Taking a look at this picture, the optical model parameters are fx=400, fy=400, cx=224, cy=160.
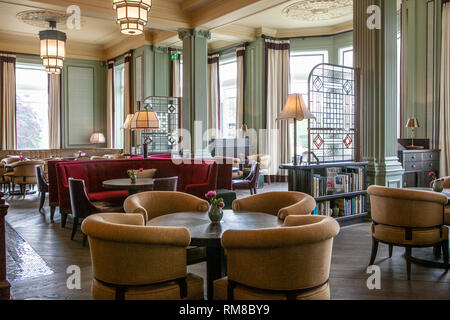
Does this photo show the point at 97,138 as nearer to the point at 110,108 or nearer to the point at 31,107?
the point at 110,108

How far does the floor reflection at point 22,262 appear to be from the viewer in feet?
11.7

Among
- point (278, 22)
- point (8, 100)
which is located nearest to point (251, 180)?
point (278, 22)

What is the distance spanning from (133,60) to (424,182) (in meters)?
8.32

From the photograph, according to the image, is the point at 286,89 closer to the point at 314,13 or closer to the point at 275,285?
the point at 314,13

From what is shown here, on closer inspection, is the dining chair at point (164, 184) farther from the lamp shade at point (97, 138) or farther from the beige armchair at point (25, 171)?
the lamp shade at point (97, 138)

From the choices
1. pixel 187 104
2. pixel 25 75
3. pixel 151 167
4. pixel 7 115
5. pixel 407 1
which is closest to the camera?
pixel 151 167

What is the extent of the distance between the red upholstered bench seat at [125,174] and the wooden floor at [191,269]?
2.33ft

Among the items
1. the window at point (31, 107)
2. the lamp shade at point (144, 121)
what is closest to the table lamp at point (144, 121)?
the lamp shade at point (144, 121)

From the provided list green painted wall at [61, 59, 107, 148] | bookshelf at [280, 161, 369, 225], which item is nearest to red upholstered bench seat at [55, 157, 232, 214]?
bookshelf at [280, 161, 369, 225]

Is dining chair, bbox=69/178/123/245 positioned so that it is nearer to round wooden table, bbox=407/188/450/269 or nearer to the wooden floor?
the wooden floor

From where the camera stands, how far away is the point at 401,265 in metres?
3.75

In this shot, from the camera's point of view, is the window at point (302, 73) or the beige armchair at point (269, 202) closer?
the beige armchair at point (269, 202)

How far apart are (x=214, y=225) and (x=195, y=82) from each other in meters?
6.33
